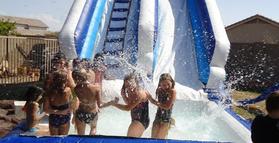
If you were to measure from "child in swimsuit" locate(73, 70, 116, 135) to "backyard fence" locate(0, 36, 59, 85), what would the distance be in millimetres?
8024

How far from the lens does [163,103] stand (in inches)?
172

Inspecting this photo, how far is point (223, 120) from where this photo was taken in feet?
18.9

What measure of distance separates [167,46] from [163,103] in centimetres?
368

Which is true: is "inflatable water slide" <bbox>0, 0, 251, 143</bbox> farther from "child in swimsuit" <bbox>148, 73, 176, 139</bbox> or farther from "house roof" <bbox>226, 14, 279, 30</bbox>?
"house roof" <bbox>226, 14, 279, 30</bbox>

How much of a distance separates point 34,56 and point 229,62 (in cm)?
652

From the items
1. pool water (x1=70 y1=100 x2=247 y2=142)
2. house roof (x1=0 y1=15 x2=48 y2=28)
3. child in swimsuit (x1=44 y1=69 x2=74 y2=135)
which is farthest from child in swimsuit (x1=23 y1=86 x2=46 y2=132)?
house roof (x1=0 y1=15 x2=48 y2=28)

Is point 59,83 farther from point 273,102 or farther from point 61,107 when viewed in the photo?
point 273,102

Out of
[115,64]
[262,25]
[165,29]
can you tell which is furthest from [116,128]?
[262,25]

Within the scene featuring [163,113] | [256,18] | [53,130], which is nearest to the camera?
[53,130]

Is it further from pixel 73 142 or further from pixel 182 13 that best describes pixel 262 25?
pixel 73 142

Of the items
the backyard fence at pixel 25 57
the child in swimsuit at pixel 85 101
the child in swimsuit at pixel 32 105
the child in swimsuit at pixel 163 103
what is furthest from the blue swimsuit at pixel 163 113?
the backyard fence at pixel 25 57

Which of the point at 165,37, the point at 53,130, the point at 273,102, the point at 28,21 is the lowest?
the point at 53,130

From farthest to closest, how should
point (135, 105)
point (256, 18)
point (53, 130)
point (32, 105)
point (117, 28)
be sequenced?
point (256, 18) → point (117, 28) → point (135, 105) → point (53, 130) → point (32, 105)

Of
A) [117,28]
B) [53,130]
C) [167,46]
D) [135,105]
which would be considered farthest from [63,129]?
[117,28]
